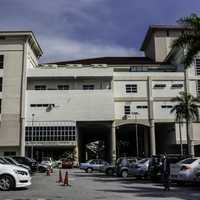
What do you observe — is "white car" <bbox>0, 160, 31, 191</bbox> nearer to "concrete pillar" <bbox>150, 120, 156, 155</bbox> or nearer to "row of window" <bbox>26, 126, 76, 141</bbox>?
"row of window" <bbox>26, 126, 76, 141</bbox>

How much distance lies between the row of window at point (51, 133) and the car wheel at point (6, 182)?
44128 mm

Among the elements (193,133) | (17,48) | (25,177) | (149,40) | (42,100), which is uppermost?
(149,40)

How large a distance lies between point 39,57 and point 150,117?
2703 cm

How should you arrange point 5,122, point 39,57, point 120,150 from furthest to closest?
point 120,150, point 39,57, point 5,122

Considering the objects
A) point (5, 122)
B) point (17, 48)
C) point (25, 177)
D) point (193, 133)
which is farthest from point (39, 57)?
A: point (25, 177)

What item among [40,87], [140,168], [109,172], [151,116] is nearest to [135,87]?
[151,116]

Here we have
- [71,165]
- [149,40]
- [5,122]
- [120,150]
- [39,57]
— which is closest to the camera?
[71,165]

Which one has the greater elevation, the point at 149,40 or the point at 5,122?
the point at 149,40

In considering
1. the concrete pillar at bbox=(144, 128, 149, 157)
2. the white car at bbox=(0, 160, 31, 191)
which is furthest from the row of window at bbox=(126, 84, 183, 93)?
the white car at bbox=(0, 160, 31, 191)

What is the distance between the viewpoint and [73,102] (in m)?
61.2

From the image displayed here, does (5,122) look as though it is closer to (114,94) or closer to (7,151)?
(7,151)

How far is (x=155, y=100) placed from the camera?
62062 mm

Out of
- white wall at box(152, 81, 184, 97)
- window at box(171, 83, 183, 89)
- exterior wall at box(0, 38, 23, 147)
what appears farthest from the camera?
window at box(171, 83, 183, 89)

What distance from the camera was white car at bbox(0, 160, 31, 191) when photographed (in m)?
15.8
